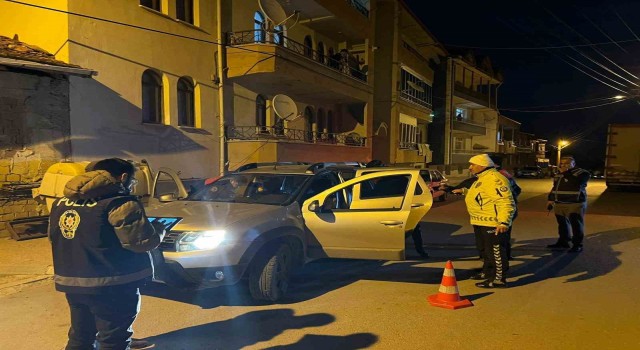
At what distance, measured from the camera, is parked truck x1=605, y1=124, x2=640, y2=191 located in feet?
73.4

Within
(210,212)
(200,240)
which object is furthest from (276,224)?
(200,240)

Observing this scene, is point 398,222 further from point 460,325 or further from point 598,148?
point 598,148

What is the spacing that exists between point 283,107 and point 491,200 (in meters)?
9.97

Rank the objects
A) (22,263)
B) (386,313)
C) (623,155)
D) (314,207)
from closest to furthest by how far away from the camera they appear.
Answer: (386,313), (314,207), (22,263), (623,155)

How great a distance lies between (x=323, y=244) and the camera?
5.54 m

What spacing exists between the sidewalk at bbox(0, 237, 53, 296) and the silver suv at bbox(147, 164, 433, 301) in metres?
1.96

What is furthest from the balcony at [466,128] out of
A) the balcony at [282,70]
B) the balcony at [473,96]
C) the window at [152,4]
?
the window at [152,4]

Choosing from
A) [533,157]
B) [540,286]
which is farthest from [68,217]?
[533,157]

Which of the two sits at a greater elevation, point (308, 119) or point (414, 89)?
point (414, 89)

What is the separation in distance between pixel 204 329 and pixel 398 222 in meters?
2.54

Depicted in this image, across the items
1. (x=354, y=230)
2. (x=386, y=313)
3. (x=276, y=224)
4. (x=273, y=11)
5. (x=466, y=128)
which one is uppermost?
(x=273, y=11)

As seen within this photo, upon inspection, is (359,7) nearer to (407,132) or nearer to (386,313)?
(407,132)

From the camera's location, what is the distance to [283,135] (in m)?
16.0

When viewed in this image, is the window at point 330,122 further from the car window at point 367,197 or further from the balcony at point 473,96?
the balcony at point 473,96
